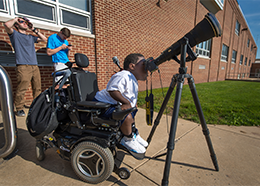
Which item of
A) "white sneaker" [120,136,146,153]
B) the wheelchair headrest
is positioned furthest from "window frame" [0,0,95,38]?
"white sneaker" [120,136,146,153]

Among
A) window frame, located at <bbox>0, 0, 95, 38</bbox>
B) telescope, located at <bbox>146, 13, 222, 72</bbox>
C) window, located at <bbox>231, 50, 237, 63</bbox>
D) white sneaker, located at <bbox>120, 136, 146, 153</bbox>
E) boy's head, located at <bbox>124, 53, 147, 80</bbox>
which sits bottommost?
white sneaker, located at <bbox>120, 136, 146, 153</bbox>

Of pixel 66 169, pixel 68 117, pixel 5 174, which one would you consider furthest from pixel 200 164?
pixel 5 174

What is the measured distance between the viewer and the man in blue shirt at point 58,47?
3265 mm

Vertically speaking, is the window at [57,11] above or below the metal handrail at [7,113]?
above

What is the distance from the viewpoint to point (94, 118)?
4.72 ft

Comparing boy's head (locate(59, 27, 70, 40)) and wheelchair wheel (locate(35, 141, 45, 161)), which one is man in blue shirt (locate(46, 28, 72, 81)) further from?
wheelchair wheel (locate(35, 141, 45, 161))

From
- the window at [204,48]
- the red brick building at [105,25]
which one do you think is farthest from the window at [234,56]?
the red brick building at [105,25]

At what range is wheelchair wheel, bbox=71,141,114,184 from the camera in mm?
1326

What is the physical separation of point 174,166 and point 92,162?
1022 mm

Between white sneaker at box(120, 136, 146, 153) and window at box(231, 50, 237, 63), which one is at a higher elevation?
window at box(231, 50, 237, 63)

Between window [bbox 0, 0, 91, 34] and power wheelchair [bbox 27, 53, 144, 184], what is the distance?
3.33 metres

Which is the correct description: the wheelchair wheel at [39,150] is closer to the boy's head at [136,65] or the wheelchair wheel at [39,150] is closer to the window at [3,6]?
the boy's head at [136,65]

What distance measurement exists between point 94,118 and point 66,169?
0.76m

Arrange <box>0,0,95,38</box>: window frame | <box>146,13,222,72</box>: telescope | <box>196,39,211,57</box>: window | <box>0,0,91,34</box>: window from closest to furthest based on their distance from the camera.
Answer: <box>146,13,222,72</box>: telescope
<box>0,0,95,38</box>: window frame
<box>0,0,91,34</box>: window
<box>196,39,211,57</box>: window
